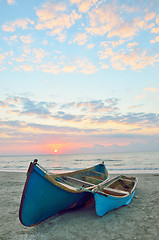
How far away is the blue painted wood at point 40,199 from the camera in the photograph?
4258mm

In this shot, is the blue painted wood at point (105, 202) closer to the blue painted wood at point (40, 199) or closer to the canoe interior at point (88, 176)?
the blue painted wood at point (40, 199)

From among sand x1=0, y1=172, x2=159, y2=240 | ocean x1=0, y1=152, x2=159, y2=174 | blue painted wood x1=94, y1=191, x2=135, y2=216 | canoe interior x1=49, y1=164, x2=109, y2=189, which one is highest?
canoe interior x1=49, y1=164, x2=109, y2=189

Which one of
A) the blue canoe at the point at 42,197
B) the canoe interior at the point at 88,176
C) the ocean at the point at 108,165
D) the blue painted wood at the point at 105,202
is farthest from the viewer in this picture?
the ocean at the point at 108,165

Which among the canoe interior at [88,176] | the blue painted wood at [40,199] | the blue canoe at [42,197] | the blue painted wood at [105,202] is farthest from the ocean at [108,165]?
the blue painted wood at [40,199]

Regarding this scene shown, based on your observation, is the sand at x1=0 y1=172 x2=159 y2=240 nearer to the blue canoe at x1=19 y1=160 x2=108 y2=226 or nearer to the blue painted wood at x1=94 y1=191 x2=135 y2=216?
the blue painted wood at x1=94 y1=191 x2=135 y2=216

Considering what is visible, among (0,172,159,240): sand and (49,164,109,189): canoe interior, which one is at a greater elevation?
(49,164,109,189): canoe interior

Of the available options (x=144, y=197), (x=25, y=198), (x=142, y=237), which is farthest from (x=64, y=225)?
(x=144, y=197)

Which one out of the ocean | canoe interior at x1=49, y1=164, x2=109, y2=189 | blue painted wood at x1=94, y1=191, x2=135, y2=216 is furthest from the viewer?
the ocean

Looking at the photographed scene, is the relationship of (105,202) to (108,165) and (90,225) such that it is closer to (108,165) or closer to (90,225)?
(90,225)

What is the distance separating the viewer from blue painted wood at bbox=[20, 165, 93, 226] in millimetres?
4258

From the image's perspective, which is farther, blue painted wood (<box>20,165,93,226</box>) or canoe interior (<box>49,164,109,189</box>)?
canoe interior (<box>49,164,109,189</box>)

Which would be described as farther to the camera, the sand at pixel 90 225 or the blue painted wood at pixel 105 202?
the blue painted wood at pixel 105 202

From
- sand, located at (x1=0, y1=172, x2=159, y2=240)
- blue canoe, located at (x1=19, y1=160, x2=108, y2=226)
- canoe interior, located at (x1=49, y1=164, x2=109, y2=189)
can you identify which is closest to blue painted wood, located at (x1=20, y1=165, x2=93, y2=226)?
blue canoe, located at (x1=19, y1=160, x2=108, y2=226)

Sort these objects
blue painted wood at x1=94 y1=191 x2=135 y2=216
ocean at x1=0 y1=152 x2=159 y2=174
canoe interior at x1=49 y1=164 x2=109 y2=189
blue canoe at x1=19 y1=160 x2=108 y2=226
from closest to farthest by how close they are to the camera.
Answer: blue canoe at x1=19 y1=160 x2=108 y2=226, blue painted wood at x1=94 y1=191 x2=135 y2=216, canoe interior at x1=49 y1=164 x2=109 y2=189, ocean at x1=0 y1=152 x2=159 y2=174
